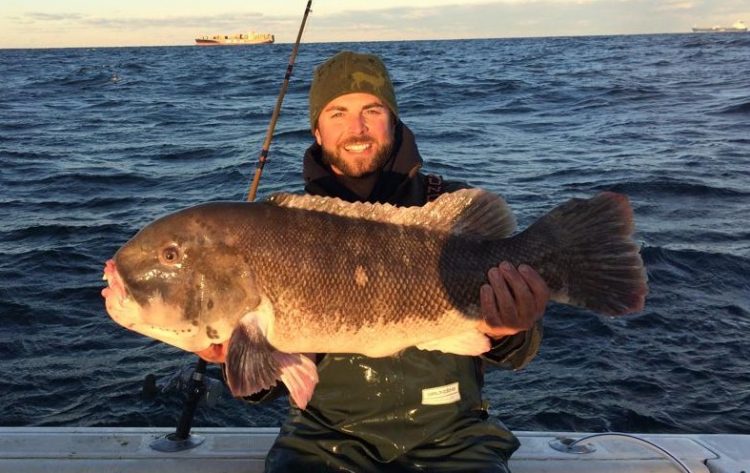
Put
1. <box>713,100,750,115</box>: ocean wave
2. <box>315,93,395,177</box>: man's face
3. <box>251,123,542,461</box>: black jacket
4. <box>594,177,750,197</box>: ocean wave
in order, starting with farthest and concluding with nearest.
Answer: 1. <box>713,100,750,115</box>: ocean wave
2. <box>594,177,750,197</box>: ocean wave
3. <box>315,93,395,177</box>: man's face
4. <box>251,123,542,461</box>: black jacket

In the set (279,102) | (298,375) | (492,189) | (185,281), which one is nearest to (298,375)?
(298,375)

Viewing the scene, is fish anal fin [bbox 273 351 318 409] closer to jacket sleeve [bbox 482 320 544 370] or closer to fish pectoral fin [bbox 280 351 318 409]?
fish pectoral fin [bbox 280 351 318 409]

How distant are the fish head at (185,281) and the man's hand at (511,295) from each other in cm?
104

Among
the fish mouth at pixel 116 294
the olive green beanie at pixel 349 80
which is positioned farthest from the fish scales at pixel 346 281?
the olive green beanie at pixel 349 80

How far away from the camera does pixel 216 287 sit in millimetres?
3033

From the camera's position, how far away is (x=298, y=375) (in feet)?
10.2

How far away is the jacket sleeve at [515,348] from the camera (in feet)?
11.3

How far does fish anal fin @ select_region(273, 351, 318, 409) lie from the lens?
122 inches

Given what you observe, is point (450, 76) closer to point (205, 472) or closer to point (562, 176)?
point (562, 176)

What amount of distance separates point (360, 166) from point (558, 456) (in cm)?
198

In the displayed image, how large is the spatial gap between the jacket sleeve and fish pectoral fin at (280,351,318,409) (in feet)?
3.08

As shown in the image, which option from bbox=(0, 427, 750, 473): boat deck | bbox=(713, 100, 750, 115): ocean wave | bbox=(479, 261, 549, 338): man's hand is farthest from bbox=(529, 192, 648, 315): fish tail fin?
bbox=(713, 100, 750, 115): ocean wave

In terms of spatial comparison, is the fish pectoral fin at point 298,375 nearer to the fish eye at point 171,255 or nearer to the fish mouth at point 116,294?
the fish eye at point 171,255

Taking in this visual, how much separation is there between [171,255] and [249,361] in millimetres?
596
